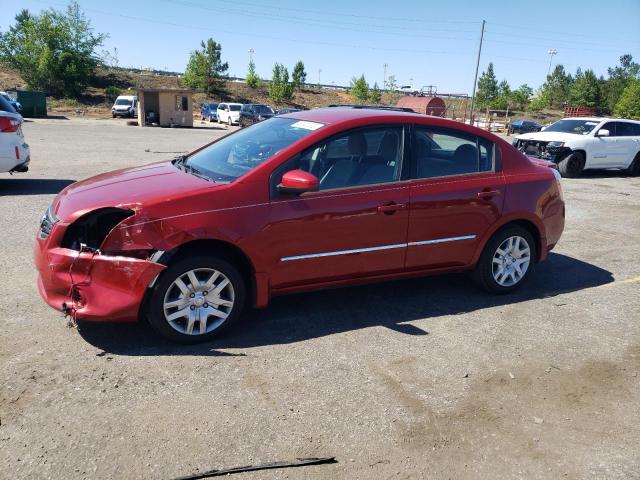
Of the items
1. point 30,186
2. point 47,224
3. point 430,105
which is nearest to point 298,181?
point 47,224

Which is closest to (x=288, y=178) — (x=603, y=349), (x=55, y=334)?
(x=55, y=334)

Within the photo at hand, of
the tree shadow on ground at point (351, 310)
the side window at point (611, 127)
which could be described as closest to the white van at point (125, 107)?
the side window at point (611, 127)

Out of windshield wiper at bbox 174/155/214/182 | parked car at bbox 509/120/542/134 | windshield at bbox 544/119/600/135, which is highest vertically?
windshield at bbox 544/119/600/135

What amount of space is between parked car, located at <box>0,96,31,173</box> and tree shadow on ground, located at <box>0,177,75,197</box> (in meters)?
0.43

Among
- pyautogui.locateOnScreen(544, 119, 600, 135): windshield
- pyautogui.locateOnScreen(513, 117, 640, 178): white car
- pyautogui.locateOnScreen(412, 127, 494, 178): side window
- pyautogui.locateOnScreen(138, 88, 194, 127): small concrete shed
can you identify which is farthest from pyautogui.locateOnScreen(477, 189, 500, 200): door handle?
pyautogui.locateOnScreen(138, 88, 194, 127): small concrete shed

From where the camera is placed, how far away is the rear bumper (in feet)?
12.1

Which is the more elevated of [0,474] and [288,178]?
[288,178]

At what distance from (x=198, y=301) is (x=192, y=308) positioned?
0.07m

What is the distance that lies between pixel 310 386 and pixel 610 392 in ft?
6.63

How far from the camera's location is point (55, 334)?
403cm

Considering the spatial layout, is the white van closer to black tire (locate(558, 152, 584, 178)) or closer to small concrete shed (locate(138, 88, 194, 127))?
small concrete shed (locate(138, 88, 194, 127))

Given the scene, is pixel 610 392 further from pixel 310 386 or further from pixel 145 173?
pixel 145 173

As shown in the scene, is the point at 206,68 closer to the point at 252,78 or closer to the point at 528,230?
the point at 252,78

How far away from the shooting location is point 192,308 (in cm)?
392
